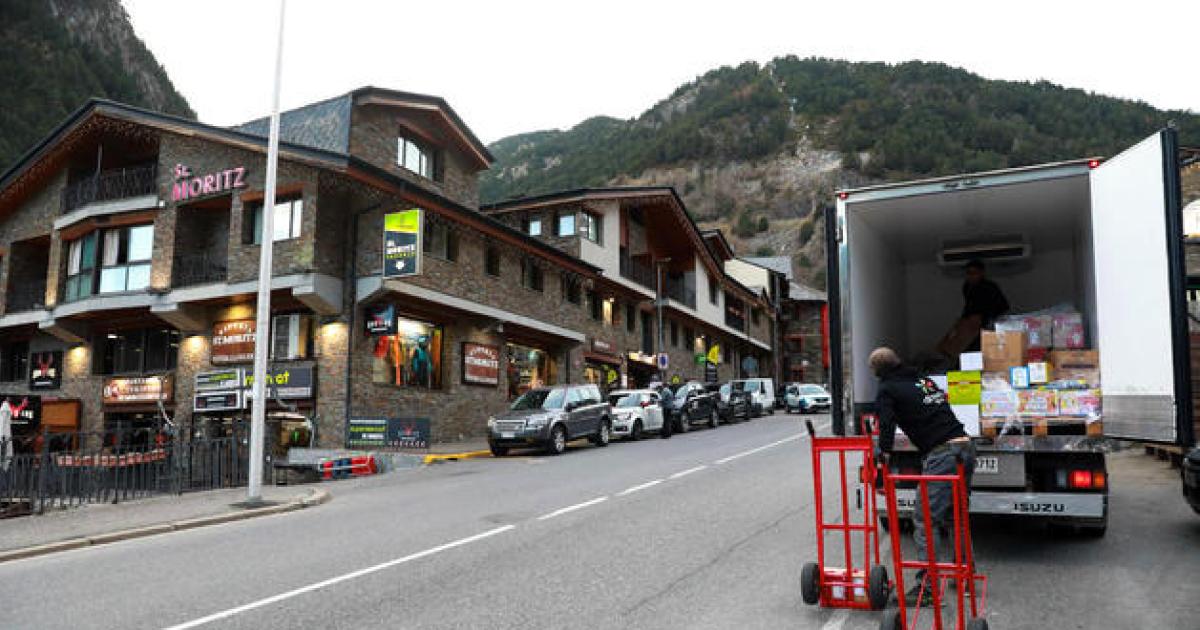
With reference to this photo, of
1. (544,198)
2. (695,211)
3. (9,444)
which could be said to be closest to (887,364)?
(9,444)

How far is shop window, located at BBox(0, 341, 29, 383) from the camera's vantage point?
99.6 ft

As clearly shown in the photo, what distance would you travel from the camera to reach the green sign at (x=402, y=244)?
20.3 meters

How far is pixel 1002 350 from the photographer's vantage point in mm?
7258

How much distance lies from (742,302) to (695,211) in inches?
2512

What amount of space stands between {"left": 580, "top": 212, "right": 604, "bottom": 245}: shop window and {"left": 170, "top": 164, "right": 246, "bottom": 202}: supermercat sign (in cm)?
1451

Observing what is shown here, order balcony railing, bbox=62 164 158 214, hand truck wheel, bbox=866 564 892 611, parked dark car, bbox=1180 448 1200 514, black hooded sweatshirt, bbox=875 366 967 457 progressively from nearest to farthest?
1. hand truck wheel, bbox=866 564 892 611
2. black hooded sweatshirt, bbox=875 366 967 457
3. parked dark car, bbox=1180 448 1200 514
4. balcony railing, bbox=62 164 158 214

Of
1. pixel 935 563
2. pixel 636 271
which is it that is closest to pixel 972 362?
pixel 935 563

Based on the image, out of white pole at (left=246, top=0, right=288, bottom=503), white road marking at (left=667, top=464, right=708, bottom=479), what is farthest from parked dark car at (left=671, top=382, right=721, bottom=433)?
white pole at (left=246, top=0, right=288, bottom=503)

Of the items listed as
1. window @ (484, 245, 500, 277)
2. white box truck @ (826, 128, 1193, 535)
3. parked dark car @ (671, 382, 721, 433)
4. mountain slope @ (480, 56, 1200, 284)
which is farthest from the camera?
mountain slope @ (480, 56, 1200, 284)

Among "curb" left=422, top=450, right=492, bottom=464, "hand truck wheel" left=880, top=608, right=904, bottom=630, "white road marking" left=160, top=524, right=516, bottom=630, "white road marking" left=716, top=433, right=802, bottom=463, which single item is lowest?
"curb" left=422, top=450, right=492, bottom=464

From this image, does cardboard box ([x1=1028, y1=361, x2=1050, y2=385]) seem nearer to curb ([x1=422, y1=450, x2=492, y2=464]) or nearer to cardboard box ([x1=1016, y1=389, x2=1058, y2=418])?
cardboard box ([x1=1016, y1=389, x2=1058, y2=418])

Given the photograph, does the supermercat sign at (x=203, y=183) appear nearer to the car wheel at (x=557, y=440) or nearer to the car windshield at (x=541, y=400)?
the car windshield at (x=541, y=400)

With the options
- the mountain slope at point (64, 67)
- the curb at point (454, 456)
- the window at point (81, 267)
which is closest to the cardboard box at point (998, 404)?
the curb at point (454, 456)

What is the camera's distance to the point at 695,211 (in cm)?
12006
